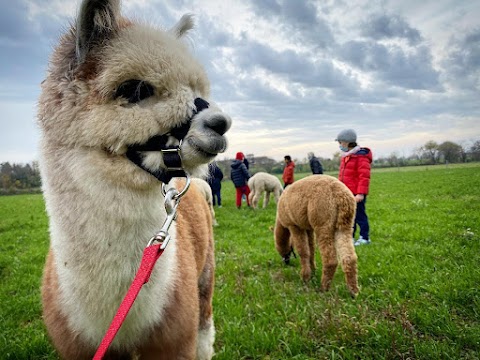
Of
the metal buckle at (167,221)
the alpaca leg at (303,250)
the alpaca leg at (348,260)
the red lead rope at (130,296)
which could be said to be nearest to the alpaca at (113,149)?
the metal buckle at (167,221)

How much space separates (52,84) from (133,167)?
0.55 metres

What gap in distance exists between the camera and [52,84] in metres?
1.51

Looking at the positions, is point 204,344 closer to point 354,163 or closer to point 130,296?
point 130,296

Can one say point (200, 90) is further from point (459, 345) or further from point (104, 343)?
point (459, 345)

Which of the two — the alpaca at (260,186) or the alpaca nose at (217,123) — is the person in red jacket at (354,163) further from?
the alpaca at (260,186)

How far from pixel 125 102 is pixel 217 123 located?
38 centimetres

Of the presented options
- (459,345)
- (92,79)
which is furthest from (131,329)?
(459,345)

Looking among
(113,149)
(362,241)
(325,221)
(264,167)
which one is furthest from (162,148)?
(264,167)

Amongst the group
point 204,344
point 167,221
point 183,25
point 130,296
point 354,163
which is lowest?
point 204,344

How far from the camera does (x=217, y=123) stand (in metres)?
1.37

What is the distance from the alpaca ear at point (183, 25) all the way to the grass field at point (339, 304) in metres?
2.46

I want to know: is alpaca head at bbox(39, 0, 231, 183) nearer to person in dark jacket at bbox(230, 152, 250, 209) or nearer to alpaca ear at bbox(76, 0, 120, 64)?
alpaca ear at bbox(76, 0, 120, 64)

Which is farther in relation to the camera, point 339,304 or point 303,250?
point 303,250

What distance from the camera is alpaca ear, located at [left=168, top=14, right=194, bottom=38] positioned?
6.16 feet
